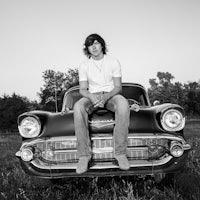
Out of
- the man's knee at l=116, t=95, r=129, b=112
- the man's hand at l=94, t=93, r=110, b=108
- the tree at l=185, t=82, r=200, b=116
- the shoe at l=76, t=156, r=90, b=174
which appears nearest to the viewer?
the shoe at l=76, t=156, r=90, b=174

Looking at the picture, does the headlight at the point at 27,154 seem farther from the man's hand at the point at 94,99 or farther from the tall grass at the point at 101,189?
the man's hand at the point at 94,99

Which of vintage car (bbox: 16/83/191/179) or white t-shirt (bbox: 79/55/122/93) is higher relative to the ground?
white t-shirt (bbox: 79/55/122/93)

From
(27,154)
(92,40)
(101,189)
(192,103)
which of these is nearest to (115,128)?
(101,189)

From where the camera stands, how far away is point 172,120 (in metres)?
3.46

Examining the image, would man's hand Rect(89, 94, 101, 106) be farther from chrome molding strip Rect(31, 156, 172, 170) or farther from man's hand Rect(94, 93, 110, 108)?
chrome molding strip Rect(31, 156, 172, 170)

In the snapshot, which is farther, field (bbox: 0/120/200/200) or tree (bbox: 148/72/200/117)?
tree (bbox: 148/72/200/117)

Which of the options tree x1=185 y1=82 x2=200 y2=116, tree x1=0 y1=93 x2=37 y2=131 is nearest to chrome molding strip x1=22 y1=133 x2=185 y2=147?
tree x1=0 y1=93 x2=37 y2=131

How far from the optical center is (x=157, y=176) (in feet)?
11.8

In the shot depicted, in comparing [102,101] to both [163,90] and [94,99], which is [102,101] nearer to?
[94,99]

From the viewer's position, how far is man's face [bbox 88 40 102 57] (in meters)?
3.72

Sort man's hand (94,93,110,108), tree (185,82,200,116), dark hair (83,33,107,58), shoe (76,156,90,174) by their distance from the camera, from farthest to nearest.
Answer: tree (185,82,200,116), dark hair (83,33,107,58), man's hand (94,93,110,108), shoe (76,156,90,174)

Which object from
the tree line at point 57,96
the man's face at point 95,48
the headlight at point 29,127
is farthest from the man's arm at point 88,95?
the tree line at point 57,96

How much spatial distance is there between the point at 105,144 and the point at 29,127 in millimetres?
936

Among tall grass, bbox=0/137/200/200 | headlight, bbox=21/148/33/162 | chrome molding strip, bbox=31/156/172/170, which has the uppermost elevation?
headlight, bbox=21/148/33/162
